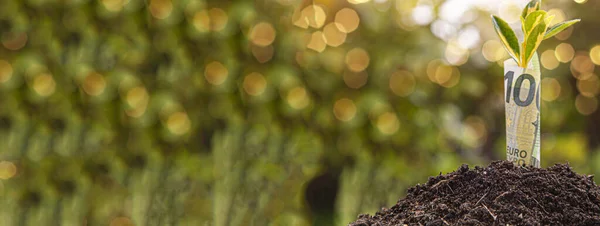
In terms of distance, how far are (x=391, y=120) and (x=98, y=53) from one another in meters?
1.15

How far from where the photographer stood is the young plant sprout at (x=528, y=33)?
102 cm

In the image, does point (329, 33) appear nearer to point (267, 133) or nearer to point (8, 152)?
point (267, 133)

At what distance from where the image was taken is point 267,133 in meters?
1.99

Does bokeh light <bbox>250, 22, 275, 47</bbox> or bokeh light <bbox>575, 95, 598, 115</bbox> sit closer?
bokeh light <bbox>250, 22, 275, 47</bbox>

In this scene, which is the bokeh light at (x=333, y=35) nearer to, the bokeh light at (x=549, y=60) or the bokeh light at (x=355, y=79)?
the bokeh light at (x=355, y=79)

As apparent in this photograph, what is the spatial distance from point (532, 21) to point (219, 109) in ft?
4.05

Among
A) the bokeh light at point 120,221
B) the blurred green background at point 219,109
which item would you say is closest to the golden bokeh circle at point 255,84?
the blurred green background at point 219,109

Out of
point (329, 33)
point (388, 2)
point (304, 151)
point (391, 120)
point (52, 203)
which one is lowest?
point (52, 203)

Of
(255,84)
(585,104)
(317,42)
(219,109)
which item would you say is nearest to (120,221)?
(219,109)

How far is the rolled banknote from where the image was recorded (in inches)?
40.1

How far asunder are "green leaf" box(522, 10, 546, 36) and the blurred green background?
1020 mm

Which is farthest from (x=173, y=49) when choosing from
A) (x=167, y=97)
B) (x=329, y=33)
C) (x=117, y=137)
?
(x=329, y=33)

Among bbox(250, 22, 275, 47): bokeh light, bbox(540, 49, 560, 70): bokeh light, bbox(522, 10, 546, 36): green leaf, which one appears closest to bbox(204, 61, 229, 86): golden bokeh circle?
bbox(250, 22, 275, 47): bokeh light

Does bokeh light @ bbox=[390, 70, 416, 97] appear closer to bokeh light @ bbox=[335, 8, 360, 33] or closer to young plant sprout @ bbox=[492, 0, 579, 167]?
bokeh light @ bbox=[335, 8, 360, 33]
